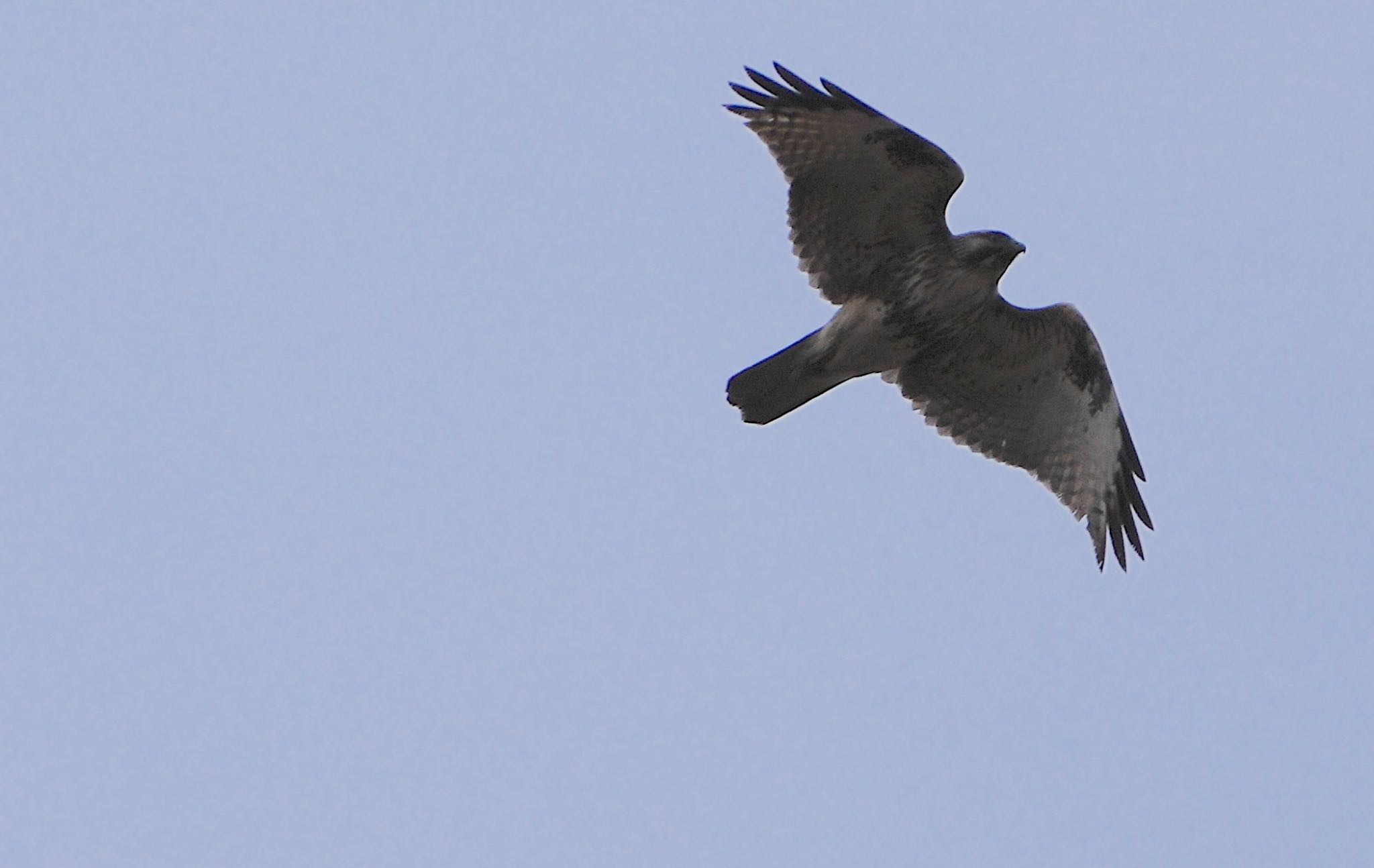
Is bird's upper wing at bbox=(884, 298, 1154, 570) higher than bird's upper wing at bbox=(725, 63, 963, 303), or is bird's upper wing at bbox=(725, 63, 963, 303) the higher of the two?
bird's upper wing at bbox=(725, 63, 963, 303)

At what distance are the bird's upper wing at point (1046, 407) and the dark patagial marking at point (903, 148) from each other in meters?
1.09

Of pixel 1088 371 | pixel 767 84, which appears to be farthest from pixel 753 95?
pixel 1088 371

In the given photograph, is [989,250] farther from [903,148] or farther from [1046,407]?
[1046,407]

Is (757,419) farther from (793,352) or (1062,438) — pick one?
(1062,438)

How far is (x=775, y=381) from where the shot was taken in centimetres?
967

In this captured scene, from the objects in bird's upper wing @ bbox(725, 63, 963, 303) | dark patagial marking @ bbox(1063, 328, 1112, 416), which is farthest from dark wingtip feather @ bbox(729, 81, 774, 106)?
dark patagial marking @ bbox(1063, 328, 1112, 416)

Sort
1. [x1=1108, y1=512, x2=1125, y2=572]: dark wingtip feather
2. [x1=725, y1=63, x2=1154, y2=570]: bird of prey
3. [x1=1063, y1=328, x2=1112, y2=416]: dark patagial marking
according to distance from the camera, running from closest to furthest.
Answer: [x1=725, y1=63, x2=1154, y2=570]: bird of prey → [x1=1063, y1=328, x2=1112, y2=416]: dark patagial marking → [x1=1108, y1=512, x2=1125, y2=572]: dark wingtip feather

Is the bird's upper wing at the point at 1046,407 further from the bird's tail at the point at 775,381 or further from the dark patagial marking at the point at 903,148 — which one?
the dark patagial marking at the point at 903,148

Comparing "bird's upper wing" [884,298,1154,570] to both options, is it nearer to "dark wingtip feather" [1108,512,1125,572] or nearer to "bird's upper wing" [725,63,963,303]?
"dark wingtip feather" [1108,512,1125,572]

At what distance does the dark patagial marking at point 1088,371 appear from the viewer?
33.5 ft

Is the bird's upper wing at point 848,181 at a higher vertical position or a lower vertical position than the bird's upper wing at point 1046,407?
higher

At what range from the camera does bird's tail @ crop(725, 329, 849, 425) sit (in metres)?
9.65

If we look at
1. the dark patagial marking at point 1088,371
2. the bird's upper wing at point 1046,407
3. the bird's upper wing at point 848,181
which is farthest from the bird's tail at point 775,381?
the dark patagial marking at point 1088,371

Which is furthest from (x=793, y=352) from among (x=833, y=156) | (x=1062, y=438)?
(x=1062, y=438)
